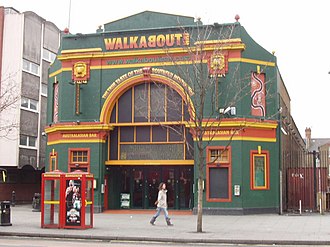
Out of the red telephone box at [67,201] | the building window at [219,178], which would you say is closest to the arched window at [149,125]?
the building window at [219,178]

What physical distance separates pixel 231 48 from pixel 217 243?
12.8 metres

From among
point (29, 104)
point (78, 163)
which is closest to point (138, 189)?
point (78, 163)

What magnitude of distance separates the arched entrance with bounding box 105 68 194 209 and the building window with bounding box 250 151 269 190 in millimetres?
3210

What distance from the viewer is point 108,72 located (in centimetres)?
2905

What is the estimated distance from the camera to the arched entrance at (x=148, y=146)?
28.1 metres

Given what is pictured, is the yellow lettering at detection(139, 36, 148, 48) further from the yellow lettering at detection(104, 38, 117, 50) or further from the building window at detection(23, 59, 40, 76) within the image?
the building window at detection(23, 59, 40, 76)

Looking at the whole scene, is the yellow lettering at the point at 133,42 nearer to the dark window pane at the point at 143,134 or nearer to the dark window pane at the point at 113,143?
the dark window pane at the point at 143,134

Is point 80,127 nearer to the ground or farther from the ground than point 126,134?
farther from the ground

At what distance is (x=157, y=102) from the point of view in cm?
2844

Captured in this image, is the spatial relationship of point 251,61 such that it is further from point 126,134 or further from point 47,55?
point 47,55

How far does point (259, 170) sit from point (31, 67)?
23.0 meters

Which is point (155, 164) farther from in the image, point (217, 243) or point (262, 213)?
point (217, 243)

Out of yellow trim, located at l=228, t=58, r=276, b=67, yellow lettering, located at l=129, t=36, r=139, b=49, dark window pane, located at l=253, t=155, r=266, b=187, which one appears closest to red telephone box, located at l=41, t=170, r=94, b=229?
dark window pane, located at l=253, t=155, r=266, b=187

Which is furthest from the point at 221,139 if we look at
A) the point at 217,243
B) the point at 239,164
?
the point at 217,243
